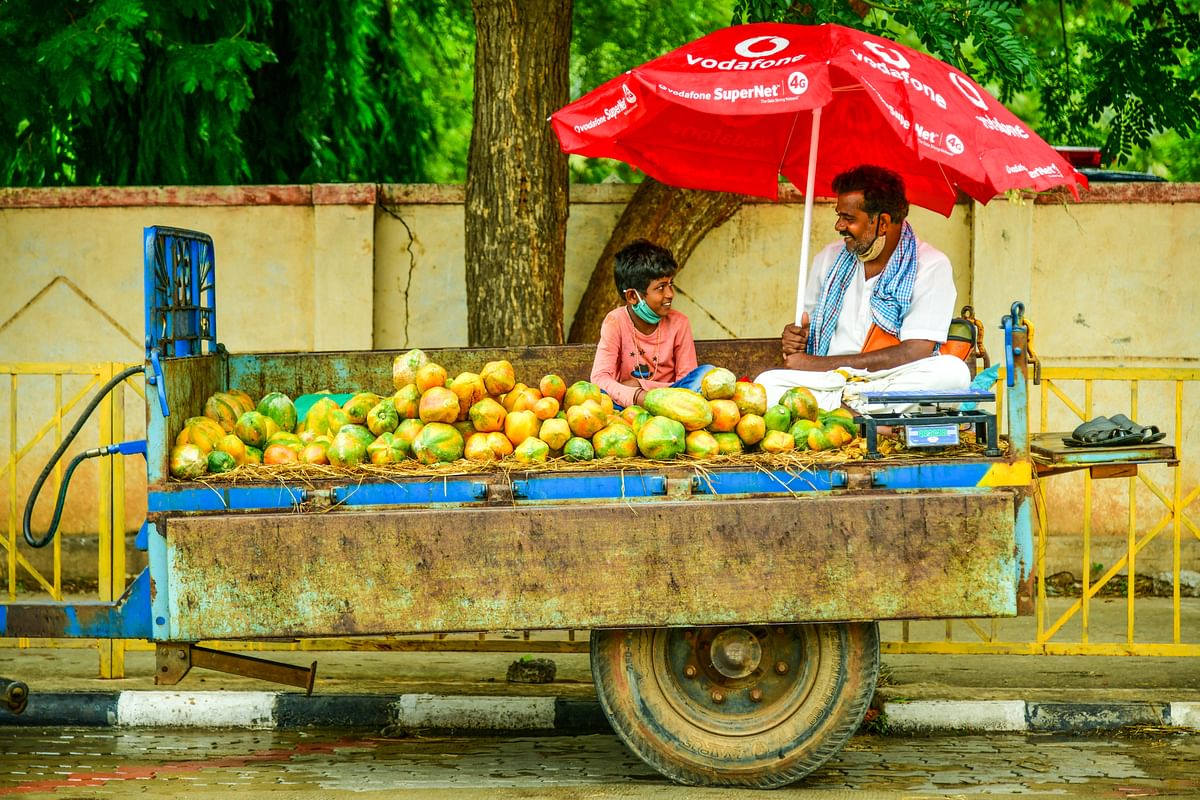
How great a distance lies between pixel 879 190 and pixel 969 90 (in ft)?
1.82

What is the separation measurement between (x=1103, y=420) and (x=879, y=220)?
127 cm

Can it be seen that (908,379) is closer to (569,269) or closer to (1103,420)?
(1103,420)

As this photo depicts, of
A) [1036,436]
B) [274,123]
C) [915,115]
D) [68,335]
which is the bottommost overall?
[1036,436]

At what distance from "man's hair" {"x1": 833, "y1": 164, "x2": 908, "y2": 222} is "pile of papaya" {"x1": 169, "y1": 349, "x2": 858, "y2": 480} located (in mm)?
980

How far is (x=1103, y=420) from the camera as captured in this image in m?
4.84

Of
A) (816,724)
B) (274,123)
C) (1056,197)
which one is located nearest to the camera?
(816,724)

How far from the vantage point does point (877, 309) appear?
553 centimetres

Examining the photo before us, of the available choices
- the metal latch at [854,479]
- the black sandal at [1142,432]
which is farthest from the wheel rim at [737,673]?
→ the black sandal at [1142,432]

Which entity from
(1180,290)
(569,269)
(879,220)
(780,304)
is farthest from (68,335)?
(1180,290)

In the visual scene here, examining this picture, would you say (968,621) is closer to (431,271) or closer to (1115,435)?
(1115,435)

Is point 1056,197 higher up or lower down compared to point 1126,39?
lower down

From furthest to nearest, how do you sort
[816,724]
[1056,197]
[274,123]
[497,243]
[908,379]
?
[274,123]
[1056,197]
[497,243]
[908,379]
[816,724]

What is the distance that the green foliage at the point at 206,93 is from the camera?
796 cm

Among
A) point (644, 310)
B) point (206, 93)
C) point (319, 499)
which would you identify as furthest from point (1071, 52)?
point (319, 499)
